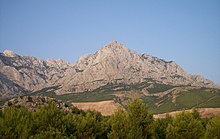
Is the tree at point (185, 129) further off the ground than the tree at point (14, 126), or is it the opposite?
the tree at point (14, 126)

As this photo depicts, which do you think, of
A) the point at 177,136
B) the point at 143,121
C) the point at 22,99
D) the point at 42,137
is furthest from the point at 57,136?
the point at 22,99

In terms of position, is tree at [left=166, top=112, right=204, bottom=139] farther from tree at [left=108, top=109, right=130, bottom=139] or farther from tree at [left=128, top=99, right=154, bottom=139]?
tree at [left=108, top=109, right=130, bottom=139]

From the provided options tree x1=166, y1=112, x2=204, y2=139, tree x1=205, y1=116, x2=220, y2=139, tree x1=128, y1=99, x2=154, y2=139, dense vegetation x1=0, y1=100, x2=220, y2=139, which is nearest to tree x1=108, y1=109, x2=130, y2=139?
dense vegetation x1=0, y1=100, x2=220, y2=139

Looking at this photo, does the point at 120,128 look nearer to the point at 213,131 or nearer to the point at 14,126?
the point at 213,131

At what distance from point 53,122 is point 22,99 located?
200 ft

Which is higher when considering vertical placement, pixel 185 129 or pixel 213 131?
pixel 185 129

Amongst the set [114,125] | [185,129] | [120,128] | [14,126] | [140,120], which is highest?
[14,126]

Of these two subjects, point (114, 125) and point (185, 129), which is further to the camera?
point (114, 125)

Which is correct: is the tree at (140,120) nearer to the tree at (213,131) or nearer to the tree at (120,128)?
the tree at (120,128)

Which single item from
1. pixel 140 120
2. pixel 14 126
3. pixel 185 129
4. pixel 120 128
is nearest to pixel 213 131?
pixel 185 129

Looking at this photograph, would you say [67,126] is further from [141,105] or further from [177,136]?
[177,136]

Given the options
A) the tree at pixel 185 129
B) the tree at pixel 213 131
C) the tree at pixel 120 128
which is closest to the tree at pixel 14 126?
the tree at pixel 120 128

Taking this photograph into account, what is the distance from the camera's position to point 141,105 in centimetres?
7650

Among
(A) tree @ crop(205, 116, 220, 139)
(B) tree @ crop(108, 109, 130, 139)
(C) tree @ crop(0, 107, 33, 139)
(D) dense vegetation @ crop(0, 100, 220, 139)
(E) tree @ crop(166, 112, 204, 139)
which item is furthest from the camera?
(E) tree @ crop(166, 112, 204, 139)
